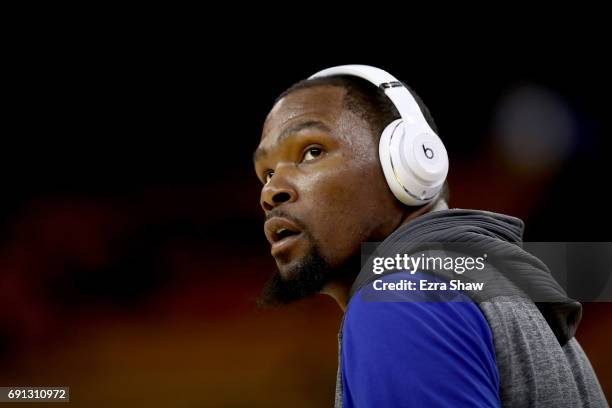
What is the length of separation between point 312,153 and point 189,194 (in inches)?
65.3

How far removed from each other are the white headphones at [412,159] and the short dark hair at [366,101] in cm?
3

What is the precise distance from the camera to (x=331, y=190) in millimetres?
1153

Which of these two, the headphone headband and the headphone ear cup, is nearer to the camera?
the headphone ear cup

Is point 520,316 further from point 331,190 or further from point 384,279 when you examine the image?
point 331,190

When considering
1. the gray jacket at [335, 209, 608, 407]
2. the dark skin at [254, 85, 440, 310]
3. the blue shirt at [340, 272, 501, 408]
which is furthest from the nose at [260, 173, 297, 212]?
the blue shirt at [340, 272, 501, 408]

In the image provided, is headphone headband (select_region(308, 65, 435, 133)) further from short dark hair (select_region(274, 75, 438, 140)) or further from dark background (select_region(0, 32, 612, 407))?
dark background (select_region(0, 32, 612, 407))

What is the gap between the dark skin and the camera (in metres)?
1.14

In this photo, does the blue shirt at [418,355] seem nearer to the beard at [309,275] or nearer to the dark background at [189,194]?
the beard at [309,275]

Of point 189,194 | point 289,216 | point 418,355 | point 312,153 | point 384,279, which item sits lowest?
point 418,355

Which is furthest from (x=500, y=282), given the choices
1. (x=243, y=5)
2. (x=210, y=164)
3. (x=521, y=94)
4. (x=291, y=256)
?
(x=210, y=164)

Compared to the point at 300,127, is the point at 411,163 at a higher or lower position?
lower

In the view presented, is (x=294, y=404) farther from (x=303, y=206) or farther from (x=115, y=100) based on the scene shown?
(x=303, y=206)

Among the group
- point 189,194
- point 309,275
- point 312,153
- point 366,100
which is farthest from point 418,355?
point 189,194

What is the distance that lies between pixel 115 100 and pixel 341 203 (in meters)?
1.80
